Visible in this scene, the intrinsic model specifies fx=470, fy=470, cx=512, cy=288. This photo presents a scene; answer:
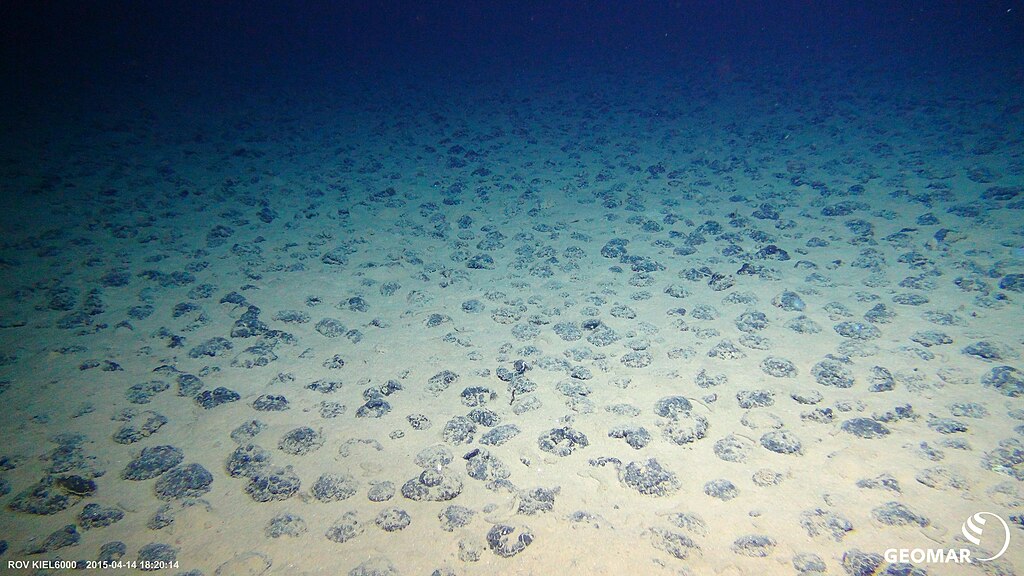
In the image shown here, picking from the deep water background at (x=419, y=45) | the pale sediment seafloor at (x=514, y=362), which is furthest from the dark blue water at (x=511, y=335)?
the deep water background at (x=419, y=45)

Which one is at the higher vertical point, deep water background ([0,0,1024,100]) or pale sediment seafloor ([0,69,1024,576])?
deep water background ([0,0,1024,100])

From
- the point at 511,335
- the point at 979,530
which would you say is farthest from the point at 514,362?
the point at 979,530

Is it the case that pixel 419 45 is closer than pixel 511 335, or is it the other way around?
pixel 511 335

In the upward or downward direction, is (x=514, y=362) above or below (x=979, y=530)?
below

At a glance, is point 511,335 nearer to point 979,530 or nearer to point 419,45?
point 979,530

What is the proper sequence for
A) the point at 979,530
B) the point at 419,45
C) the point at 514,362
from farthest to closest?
the point at 419,45, the point at 514,362, the point at 979,530

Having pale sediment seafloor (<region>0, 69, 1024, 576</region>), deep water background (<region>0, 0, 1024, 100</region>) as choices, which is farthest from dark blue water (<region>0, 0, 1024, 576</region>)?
deep water background (<region>0, 0, 1024, 100</region>)

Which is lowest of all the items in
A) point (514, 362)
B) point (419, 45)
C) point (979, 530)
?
point (514, 362)

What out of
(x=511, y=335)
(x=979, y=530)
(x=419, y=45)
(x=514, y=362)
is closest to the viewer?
(x=979, y=530)

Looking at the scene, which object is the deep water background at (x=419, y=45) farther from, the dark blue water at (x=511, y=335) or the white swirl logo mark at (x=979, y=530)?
the white swirl logo mark at (x=979, y=530)

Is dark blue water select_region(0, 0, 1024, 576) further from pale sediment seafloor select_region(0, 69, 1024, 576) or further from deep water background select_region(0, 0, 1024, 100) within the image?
deep water background select_region(0, 0, 1024, 100)
